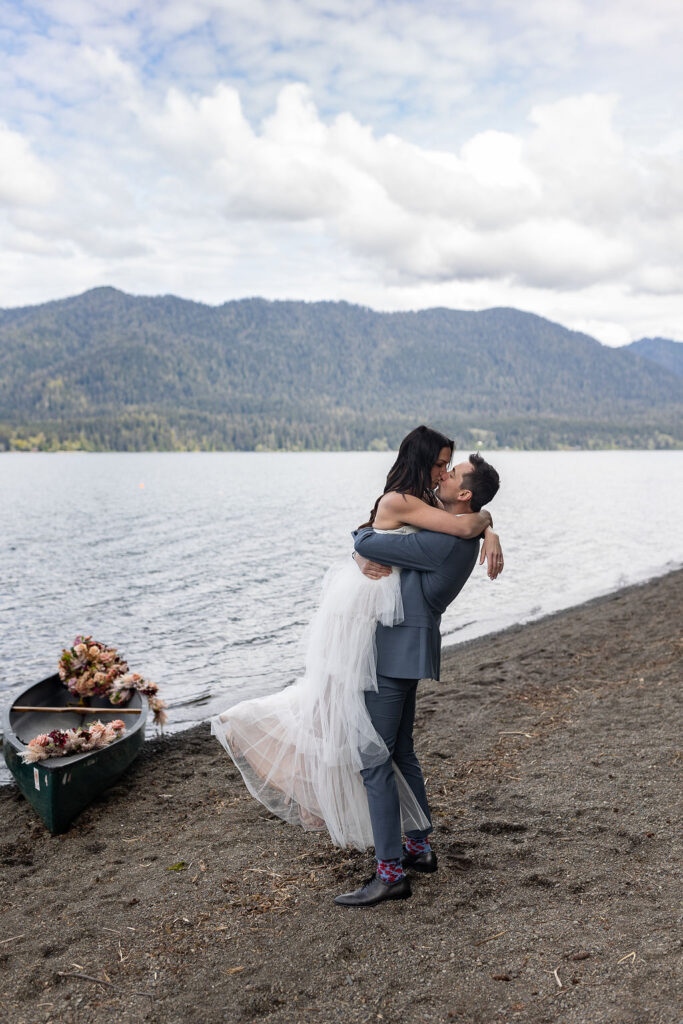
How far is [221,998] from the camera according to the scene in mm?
4434

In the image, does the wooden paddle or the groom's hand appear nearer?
the groom's hand

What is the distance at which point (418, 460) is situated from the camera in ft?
15.3

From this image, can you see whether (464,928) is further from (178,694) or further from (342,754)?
(178,694)

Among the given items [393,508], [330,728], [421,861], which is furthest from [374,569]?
[421,861]

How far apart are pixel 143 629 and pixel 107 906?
665 inches

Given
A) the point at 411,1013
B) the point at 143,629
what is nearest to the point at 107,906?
the point at 411,1013

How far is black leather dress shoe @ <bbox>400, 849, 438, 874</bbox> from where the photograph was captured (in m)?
5.63

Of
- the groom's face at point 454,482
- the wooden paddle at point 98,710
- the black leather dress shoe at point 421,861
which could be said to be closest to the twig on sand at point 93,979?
the black leather dress shoe at point 421,861

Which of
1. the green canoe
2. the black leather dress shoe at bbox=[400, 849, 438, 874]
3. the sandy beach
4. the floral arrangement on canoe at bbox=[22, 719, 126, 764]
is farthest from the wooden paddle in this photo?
the black leather dress shoe at bbox=[400, 849, 438, 874]

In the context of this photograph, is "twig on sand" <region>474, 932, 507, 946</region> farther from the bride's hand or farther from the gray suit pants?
the bride's hand

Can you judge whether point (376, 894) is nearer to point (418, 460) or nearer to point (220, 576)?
point (418, 460)

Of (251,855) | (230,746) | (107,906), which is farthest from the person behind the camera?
(251,855)

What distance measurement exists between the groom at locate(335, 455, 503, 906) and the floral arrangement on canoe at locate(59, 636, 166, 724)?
755 centimetres

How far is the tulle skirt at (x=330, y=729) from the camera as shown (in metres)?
4.87
